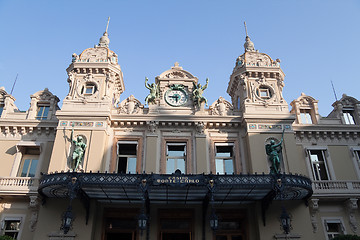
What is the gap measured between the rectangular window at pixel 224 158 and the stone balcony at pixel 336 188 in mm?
5341

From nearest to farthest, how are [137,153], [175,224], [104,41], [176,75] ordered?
[175,224]
[137,153]
[176,75]
[104,41]

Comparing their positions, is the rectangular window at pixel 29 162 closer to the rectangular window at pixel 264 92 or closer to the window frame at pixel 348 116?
the rectangular window at pixel 264 92

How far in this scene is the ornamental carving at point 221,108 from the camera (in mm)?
21688

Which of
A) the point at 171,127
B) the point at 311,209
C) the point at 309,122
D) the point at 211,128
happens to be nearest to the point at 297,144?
the point at 309,122

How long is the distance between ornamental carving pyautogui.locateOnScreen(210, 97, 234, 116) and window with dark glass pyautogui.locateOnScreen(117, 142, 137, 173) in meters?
5.99

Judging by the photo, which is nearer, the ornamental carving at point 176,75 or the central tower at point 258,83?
the central tower at point 258,83

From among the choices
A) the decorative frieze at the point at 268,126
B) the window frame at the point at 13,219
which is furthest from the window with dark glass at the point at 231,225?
the window frame at the point at 13,219

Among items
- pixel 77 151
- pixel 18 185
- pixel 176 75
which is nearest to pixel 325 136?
pixel 176 75

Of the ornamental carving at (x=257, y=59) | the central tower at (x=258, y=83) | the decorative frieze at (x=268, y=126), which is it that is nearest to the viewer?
the decorative frieze at (x=268, y=126)

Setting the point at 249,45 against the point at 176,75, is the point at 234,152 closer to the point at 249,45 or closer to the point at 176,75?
the point at 176,75

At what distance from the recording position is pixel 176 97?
22359mm

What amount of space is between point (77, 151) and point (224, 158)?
30.7 feet

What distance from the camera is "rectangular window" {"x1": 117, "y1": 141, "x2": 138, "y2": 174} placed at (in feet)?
65.3

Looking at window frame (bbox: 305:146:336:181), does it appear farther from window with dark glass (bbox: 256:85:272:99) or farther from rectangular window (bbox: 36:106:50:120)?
rectangular window (bbox: 36:106:50:120)
